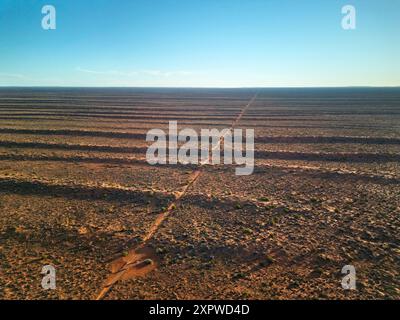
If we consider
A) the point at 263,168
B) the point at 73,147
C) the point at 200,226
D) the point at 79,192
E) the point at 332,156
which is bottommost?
the point at 200,226

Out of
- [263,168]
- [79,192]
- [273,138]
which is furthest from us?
[273,138]

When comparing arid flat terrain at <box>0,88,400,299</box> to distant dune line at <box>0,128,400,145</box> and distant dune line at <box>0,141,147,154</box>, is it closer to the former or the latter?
distant dune line at <box>0,141,147,154</box>

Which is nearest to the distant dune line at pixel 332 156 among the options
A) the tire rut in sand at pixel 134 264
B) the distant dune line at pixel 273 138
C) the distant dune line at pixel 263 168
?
the distant dune line at pixel 263 168

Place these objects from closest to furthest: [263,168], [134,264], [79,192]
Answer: [134,264] → [79,192] → [263,168]

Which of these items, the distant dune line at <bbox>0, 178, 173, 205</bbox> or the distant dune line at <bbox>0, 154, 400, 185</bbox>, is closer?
the distant dune line at <bbox>0, 178, 173, 205</bbox>

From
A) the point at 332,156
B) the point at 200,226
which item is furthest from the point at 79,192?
the point at 332,156

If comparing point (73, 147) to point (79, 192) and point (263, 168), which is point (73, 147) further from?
point (263, 168)

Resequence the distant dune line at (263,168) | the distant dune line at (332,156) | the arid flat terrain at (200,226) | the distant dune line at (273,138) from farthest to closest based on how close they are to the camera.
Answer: the distant dune line at (273,138) → the distant dune line at (332,156) → the distant dune line at (263,168) → the arid flat terrain at (200,226)

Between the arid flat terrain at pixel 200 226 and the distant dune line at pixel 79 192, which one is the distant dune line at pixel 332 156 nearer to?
the arid flat terrain at pixel 200 226

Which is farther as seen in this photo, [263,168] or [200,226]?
[263,168]

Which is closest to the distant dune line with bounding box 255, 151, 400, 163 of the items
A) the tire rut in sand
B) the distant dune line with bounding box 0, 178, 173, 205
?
the distant dune line with bounding box 0, 178, 173, 205

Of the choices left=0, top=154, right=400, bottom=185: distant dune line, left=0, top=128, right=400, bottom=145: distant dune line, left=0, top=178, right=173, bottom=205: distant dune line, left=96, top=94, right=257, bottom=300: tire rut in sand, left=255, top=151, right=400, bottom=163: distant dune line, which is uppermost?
left=0, top=128, right=400, bottom=145: distant dune line
